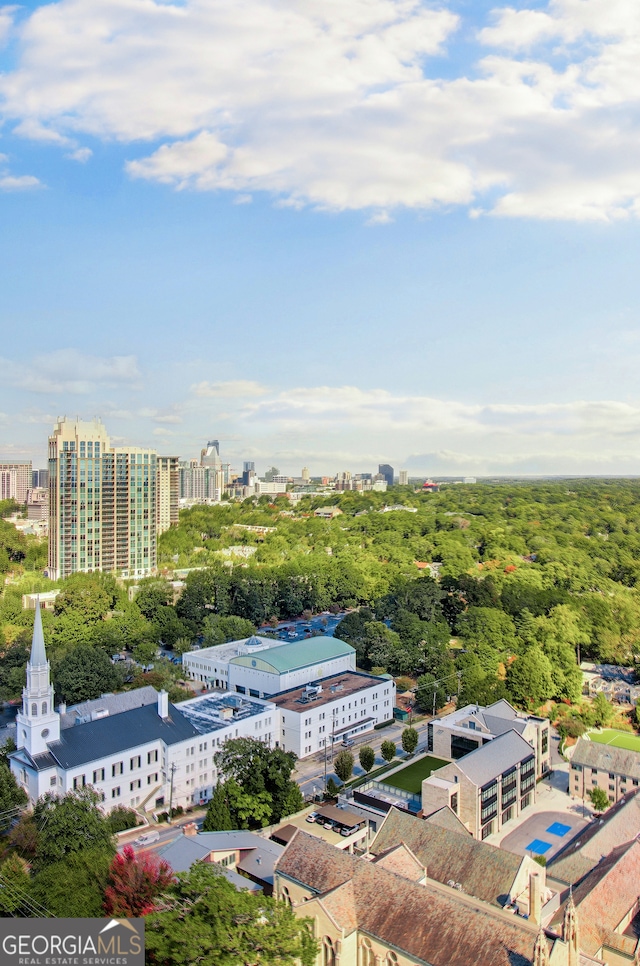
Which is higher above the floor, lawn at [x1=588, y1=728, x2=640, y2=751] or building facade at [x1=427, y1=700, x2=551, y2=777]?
building facade at [x1=427, y1=700, x2=551, y2=777]

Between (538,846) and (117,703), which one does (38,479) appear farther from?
(538,846)

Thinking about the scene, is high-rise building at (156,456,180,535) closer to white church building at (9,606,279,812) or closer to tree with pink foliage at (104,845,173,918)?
white church building at (9,606,279,812)

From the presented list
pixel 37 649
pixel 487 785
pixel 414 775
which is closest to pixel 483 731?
pixel 414 775

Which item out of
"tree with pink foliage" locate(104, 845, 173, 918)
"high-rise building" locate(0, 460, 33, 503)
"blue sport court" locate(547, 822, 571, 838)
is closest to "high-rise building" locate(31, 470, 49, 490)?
"high-rise building" locate(0, 460, 33, 503)

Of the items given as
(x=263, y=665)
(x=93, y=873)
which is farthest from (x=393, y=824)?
(x=263, y=665)

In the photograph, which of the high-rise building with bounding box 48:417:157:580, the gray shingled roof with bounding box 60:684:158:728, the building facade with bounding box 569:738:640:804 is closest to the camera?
the building facade with bounding box 569:738:640:804
